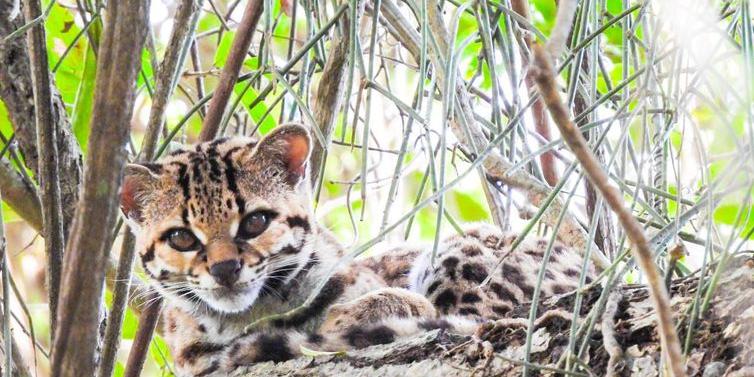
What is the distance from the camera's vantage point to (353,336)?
262 cm

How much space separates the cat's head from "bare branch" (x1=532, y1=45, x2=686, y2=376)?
1888 mm

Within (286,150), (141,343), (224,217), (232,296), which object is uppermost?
(286,150)

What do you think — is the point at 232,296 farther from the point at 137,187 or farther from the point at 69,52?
the point at 69,52

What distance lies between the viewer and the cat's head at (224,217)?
9.99ft

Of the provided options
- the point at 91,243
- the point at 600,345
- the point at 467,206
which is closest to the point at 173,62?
the point at 91,243

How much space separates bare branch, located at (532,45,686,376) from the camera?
1.13 metres

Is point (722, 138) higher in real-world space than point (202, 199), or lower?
higher

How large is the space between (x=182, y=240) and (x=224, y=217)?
0.15 meters

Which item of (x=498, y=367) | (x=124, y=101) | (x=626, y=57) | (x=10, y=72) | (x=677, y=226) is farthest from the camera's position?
(x=10, y=72)

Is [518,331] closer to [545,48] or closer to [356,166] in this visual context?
[545,48]

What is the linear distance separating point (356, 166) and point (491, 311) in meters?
4.20

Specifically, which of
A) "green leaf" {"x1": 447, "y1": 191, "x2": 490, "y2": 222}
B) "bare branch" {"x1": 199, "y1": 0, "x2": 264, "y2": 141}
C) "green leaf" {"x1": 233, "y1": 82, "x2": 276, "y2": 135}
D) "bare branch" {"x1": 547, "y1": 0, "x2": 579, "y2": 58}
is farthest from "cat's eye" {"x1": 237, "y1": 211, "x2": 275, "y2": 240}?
"green leaf" {"x1": 447, "y1": 191, "x2": 490, "y2": 222}

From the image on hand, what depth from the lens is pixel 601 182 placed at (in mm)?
1220

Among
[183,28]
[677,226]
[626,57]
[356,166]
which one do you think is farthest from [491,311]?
[356,166]
